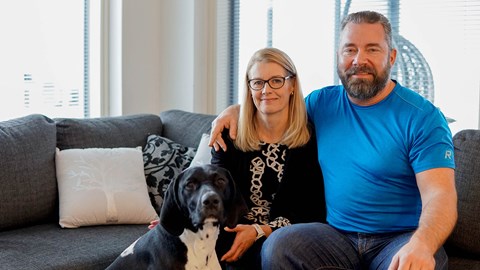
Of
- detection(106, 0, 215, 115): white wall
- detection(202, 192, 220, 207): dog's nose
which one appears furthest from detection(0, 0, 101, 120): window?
detection(202, 192, 220, 207): dog's nose

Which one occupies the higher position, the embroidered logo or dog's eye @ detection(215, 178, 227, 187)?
the embroidered logo

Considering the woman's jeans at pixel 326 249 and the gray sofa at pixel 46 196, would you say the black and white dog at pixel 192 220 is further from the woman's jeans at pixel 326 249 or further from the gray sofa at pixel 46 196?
the gray sofa at pixel 46 196

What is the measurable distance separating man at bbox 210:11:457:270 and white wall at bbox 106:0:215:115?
1.89m

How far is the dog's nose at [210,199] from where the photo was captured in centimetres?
237

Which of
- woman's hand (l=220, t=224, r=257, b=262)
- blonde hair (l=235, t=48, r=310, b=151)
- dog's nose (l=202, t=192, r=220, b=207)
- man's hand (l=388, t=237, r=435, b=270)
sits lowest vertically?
woman's hand (l=220, t=224, r=257, b=262)

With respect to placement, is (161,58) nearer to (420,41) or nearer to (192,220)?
(420,41)

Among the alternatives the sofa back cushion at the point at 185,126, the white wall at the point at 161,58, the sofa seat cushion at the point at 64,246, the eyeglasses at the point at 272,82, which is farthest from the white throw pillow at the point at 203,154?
the white wall at the point at 161,58

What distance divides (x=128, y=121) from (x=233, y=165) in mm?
1110

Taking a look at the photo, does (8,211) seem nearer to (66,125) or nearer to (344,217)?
(66,125)

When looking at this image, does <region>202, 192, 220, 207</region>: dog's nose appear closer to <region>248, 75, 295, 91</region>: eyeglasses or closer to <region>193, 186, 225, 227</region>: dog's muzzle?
<region>193, 186, 225, 227</region>: dog's muzzle

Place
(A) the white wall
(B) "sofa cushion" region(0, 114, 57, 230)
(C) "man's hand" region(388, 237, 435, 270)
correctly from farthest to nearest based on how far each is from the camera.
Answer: (A) the white wall < (B) "sofa cushion" region(0, 114, 57, 230) < (C) "man's hand" region(388, 237, 435, 270)

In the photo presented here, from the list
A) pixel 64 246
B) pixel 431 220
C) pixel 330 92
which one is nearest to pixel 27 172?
pixel 64 246

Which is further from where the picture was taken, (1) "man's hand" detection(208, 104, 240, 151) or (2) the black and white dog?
(1) "man's hand" detection(208, 104, 240, 151)

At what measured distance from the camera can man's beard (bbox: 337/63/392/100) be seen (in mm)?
Result: 2770
